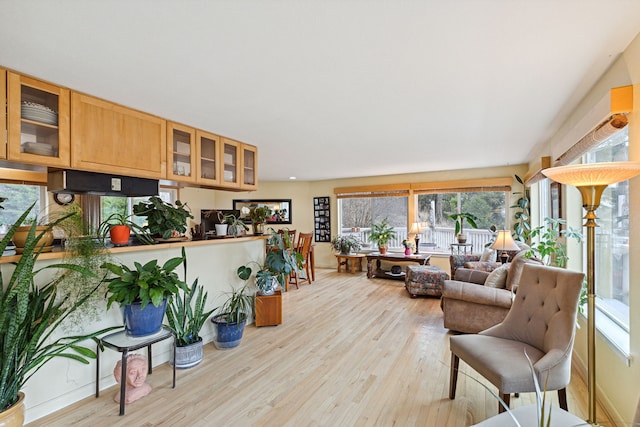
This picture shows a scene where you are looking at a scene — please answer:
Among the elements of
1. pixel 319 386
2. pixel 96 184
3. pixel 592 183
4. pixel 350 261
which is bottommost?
pixel 319 386

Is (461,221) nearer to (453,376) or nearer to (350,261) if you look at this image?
(350,261)

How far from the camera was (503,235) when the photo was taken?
3551mm

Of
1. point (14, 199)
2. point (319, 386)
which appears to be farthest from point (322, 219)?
point (14, 199)

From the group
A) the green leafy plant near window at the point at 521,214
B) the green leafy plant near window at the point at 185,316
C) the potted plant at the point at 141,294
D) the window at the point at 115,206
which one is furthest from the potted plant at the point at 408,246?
the window at the point at 115,206

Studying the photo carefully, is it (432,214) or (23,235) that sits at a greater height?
(432,214)

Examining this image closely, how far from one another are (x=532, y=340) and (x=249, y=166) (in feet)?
10.7

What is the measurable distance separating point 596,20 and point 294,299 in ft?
14.0

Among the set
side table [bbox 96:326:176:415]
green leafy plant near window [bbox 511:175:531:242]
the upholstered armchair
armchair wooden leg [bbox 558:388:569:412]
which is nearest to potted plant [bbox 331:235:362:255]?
green leafy plant near window [bbox 511:175:531:242]

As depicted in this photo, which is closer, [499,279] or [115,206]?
[499,279]

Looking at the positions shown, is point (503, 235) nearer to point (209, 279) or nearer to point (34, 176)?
point (209, 279)

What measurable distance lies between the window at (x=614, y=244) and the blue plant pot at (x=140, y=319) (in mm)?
3261

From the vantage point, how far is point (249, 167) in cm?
383

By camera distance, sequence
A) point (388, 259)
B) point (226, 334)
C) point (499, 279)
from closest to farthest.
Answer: point (226, 334) < point (499, 279) < point (388, 259)

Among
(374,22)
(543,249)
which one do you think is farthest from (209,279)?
(543,249)
